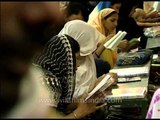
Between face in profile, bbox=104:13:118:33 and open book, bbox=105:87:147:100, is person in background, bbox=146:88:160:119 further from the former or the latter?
face in profile, bbox=104:13:118:33

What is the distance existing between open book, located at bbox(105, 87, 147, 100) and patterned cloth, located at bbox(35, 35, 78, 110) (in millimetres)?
→ 249

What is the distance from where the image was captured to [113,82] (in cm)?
199

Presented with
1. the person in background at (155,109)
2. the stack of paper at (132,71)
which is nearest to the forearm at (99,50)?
the stack of paper at (132,71)

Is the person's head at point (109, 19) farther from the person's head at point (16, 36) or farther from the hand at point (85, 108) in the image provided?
the person's head at point (16, 36)

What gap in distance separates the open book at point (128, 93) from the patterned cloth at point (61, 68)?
0.25 m

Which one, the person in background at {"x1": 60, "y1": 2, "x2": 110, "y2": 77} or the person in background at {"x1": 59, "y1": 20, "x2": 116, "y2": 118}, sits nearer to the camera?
Result: the person in background at {"x1": 59, "y1": 20, "x2": 116, "y2": 118}

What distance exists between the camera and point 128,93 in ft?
5.84

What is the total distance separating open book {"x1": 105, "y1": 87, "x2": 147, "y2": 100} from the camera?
1722 millimetres

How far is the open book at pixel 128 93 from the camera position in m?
1.72

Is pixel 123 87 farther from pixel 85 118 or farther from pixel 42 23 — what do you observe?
pixel 42 23

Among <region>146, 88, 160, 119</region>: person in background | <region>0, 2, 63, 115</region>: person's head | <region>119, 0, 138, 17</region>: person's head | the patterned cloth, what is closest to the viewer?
<region>0, 2, 63, 115</region>: person's head

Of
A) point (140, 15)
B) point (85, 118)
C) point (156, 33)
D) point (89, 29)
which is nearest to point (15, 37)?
point (85, 118)

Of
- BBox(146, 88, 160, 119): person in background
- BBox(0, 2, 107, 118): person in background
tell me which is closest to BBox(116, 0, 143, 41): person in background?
BBox(146, 88, 160, 119): person in background

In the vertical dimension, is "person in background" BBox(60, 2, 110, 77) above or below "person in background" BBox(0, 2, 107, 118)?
below
